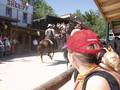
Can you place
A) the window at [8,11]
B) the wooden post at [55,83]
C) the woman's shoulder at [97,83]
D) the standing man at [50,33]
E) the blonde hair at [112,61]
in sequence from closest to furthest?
the woman's shoulder at [97,83]
the blonde hair at [112,61]
the wooden post at [55,83]
the standing man at [50,33]
the window at [8,11]

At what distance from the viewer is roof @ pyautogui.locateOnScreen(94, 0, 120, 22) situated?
706 centimetres

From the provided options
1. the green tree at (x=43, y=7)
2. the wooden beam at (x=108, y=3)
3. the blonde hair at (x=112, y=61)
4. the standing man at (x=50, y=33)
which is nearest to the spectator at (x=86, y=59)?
the blonde hair at (x=112, y=61)

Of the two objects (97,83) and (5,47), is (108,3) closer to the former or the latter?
(97,83)

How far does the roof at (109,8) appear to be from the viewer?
7062 millimetres

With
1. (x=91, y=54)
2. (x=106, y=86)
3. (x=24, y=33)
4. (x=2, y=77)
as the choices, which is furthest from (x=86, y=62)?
(x=24, y=33)

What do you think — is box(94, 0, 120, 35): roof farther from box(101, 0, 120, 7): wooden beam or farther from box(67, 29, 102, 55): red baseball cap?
box(67, 29, 102, 55): red baseball cap

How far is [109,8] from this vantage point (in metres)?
7.53

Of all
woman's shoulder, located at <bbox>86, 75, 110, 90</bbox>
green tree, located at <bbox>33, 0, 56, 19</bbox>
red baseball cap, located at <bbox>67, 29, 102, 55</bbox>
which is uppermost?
green tree, located at <bbox>33, 0, 56, 19</bbox>

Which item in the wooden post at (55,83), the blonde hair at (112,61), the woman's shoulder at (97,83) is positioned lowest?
the wooden post at (55,83)

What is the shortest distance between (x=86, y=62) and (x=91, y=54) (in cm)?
6

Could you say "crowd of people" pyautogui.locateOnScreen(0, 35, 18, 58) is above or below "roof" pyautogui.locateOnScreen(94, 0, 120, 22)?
below

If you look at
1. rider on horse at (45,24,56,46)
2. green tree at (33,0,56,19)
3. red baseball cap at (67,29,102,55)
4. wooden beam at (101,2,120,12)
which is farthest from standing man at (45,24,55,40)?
green tree at (33,0,56,19)

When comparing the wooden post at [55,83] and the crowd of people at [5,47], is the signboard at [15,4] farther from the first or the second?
the wooden post at [55,83]

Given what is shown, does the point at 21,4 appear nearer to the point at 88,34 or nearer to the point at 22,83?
the point at 22,83
